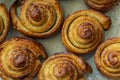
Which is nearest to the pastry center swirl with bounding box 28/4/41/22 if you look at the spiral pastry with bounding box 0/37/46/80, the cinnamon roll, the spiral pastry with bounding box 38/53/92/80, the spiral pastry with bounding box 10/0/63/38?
the spiral pastry with bounding box 10/0/63/38

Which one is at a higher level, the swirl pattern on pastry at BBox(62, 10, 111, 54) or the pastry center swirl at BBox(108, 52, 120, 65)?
the swirl pattern on pastry at BBox(62, 10, 111, 54)

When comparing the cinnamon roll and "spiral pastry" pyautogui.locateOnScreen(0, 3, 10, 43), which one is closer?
the cinnamon roll

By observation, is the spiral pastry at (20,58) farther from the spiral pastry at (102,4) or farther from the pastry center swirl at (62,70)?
the spiral pastry at (102,4)

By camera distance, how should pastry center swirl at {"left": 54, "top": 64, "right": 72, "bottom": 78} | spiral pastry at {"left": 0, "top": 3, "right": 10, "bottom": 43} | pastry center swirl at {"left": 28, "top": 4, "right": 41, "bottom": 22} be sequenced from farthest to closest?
spiral pastry at {"left": 0, "top": 3, "right": 10, "bottom": 43} < pastry center swirl at {"left": 28, "top": 4, "right": 41, "bottom": 22} < pastry center swirl at {"left": 54, "top": 64, "right": 72, "bottom": 78}

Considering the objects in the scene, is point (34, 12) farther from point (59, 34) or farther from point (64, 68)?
point (64, 68)

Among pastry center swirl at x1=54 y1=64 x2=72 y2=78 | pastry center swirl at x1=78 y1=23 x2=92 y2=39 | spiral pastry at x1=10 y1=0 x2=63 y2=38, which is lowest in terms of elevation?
pastry center swirl at x1=54 y1=64 x2=72 y2=78

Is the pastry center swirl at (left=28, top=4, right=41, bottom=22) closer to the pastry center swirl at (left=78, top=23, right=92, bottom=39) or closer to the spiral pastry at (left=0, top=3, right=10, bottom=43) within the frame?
the spiral pastry at (left=0, top=3, right=10, bottom=43)

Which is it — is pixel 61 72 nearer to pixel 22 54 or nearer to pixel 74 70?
pixel 74 70
